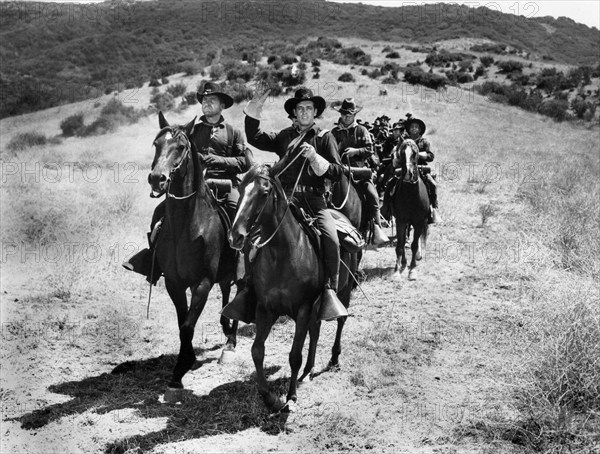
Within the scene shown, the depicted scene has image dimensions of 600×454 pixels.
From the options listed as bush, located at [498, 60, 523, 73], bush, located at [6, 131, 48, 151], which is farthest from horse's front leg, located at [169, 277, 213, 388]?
bush, located at [498, 60, 523, 73]

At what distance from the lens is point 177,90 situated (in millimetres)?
35688

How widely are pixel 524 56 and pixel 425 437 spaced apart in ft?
183

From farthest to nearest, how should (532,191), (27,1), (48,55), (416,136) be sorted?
(27,1) → (48,55) → (532,191) → (416,136)

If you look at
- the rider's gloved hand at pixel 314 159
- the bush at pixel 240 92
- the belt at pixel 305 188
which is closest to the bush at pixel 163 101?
the bush at pixel 240 92

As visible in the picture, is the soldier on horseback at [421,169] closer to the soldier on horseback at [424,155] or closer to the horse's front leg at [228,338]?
the soldier on horseback at [424,155]

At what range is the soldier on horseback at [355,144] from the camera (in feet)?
30.3

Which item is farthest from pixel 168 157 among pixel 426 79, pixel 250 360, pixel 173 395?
pixel 426 79

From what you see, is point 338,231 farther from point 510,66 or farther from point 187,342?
point 510,66

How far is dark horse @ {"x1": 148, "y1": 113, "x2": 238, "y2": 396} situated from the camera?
20.0 ft

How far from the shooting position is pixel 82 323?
27.6 feet

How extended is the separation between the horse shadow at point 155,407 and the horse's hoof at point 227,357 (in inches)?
20.4

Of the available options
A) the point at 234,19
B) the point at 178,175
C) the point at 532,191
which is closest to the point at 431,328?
the point at 178,175

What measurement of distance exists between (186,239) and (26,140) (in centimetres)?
2302

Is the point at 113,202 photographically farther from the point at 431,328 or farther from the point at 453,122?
the point at 453,122
